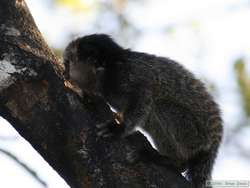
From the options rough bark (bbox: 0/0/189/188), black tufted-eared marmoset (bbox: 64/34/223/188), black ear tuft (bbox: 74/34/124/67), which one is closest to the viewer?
rough bark (bbox: 0/0/189/188)

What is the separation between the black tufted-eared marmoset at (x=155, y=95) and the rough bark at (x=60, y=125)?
950mm

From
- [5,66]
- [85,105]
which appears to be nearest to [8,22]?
[5,66]

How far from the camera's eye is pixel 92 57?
4.73 m

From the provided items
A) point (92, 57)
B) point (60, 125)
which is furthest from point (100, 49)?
point (60, 125)

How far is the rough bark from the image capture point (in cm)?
313

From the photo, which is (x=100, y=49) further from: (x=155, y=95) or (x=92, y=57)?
(x=155, y=95)

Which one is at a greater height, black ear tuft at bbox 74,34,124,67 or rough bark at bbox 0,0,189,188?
black ear tuft at bbox 74,34,124,67

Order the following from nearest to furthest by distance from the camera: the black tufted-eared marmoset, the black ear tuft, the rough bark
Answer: the rough bark → the black tufted-eared marmoset → the black ear tuft

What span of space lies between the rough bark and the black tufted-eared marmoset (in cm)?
95

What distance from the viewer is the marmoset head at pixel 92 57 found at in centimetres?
456

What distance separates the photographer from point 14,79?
333 centimetres

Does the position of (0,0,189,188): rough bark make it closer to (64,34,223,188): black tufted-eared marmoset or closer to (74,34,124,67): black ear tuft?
(64,34,223,188): black tufted-eared marmoset

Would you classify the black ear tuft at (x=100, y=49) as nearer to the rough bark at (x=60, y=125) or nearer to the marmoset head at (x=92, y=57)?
the marmoset head at (x=92, y=57)

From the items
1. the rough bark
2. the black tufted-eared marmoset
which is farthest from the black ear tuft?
the rough bark
